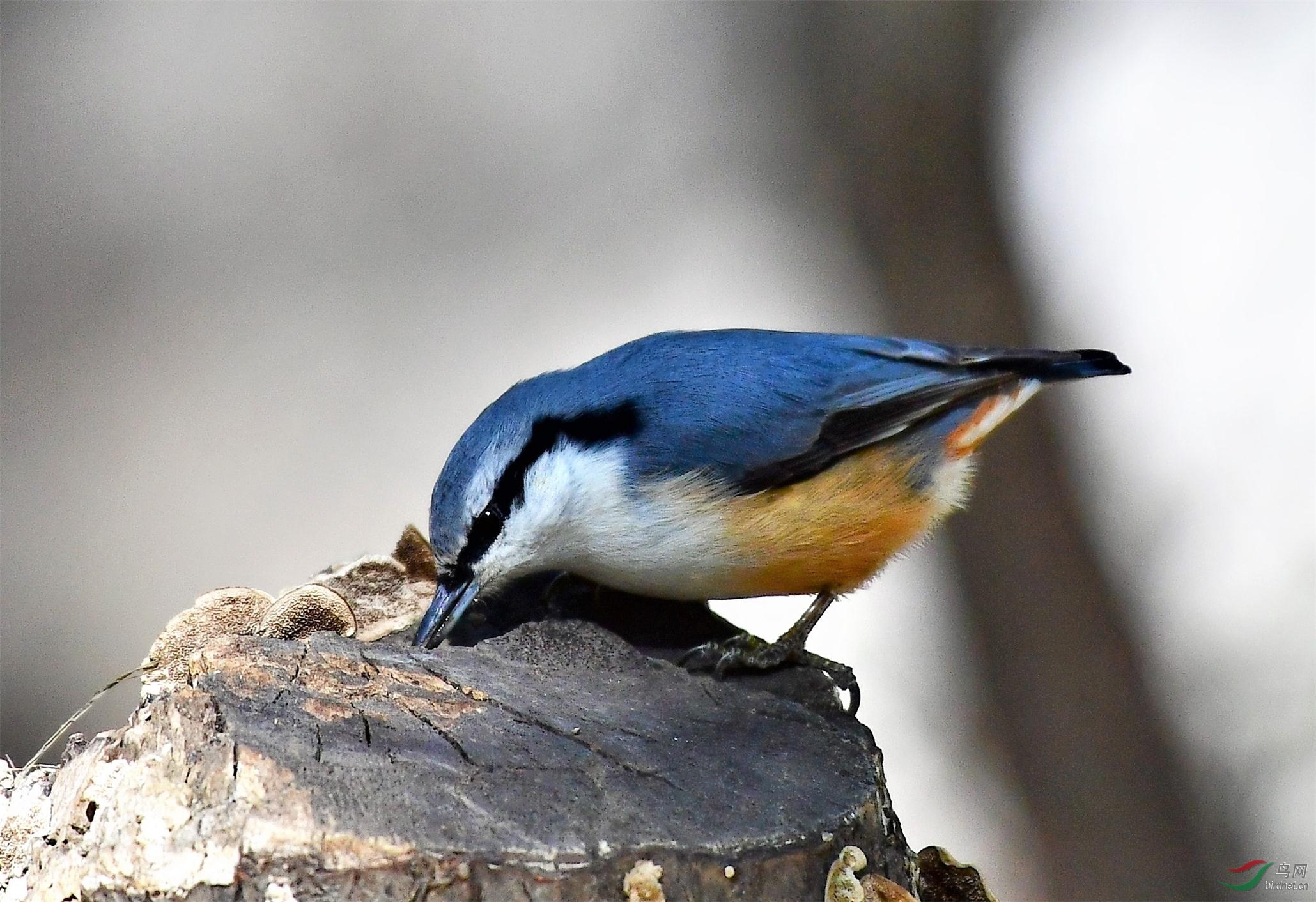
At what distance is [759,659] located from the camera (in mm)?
1582

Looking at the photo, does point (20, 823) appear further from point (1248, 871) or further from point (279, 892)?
point (1248, 871)

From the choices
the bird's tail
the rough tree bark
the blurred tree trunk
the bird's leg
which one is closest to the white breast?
the bird's leg

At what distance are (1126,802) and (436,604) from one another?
2.16m

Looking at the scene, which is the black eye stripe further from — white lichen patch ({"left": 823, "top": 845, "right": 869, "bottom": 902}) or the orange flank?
white lichen patch ({"left": 823, "top": 845, "right": 869, "bottom": 902})

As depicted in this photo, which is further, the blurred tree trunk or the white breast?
the blurred tree trunk

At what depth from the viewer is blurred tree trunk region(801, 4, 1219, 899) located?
3039 mm

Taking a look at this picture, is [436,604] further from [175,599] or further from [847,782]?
[175,599]

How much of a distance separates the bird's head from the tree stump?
0.29 metres

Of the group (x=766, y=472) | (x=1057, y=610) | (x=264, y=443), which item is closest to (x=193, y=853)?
(x=766, y=472)

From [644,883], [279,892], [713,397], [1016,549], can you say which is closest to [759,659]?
[713,397]

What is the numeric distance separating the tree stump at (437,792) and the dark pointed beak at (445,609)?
0.68 feet

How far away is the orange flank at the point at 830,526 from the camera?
1.75 metres

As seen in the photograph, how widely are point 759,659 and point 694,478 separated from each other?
29 cm

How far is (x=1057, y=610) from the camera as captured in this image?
120 inches
